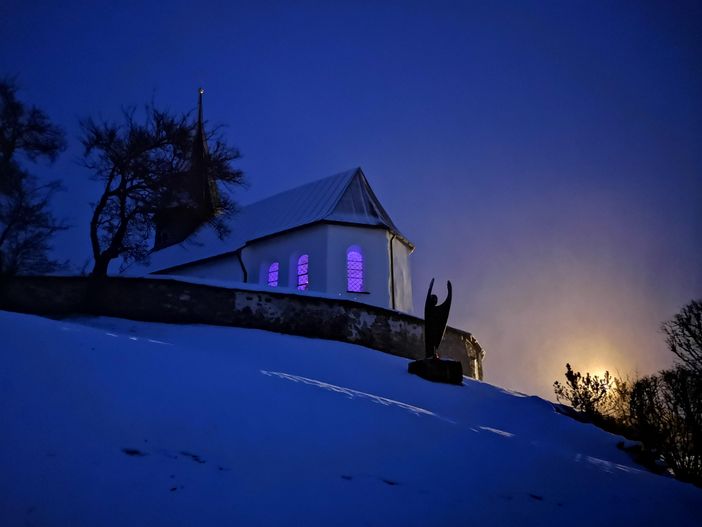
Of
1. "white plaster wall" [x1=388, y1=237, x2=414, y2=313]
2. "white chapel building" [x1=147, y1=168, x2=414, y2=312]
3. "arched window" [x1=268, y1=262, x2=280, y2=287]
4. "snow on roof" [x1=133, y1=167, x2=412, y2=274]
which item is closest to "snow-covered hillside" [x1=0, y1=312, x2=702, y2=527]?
"white chapel building" [x1=147, y1=168, x2=414, y2=312]

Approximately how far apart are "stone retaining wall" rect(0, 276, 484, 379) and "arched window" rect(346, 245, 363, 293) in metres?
4.20

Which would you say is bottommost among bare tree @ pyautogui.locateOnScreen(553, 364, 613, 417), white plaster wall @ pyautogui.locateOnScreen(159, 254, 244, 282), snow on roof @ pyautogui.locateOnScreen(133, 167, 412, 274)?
bare tree @ pyautogui.locateOnScreen(553, 364, 613, 417)

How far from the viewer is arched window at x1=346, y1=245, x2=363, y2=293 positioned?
21.0 meters

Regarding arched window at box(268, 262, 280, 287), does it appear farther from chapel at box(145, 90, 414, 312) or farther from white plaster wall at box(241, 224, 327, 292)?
white plaster wall at box(241, 224, 327, 292)

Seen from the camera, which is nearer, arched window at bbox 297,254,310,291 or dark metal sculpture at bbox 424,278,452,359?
dark metal sculpture at bbox 424,278,452,359

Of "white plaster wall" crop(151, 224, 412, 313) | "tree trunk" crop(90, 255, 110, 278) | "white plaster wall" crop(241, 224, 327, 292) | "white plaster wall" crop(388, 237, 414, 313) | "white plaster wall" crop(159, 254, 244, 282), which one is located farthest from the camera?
"white plaster wall" crop(159, 254, 244, 282)

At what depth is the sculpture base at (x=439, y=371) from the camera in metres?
11.9

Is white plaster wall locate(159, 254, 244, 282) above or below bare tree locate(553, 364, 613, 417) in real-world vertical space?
above

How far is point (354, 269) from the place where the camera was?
70.4 ft

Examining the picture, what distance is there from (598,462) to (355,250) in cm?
1548

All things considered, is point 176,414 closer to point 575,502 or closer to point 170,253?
point 575,502

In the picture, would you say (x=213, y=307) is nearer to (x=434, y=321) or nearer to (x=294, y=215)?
(x=434, y=321)

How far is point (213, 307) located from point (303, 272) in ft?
24.7

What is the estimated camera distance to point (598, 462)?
6.91 meters
